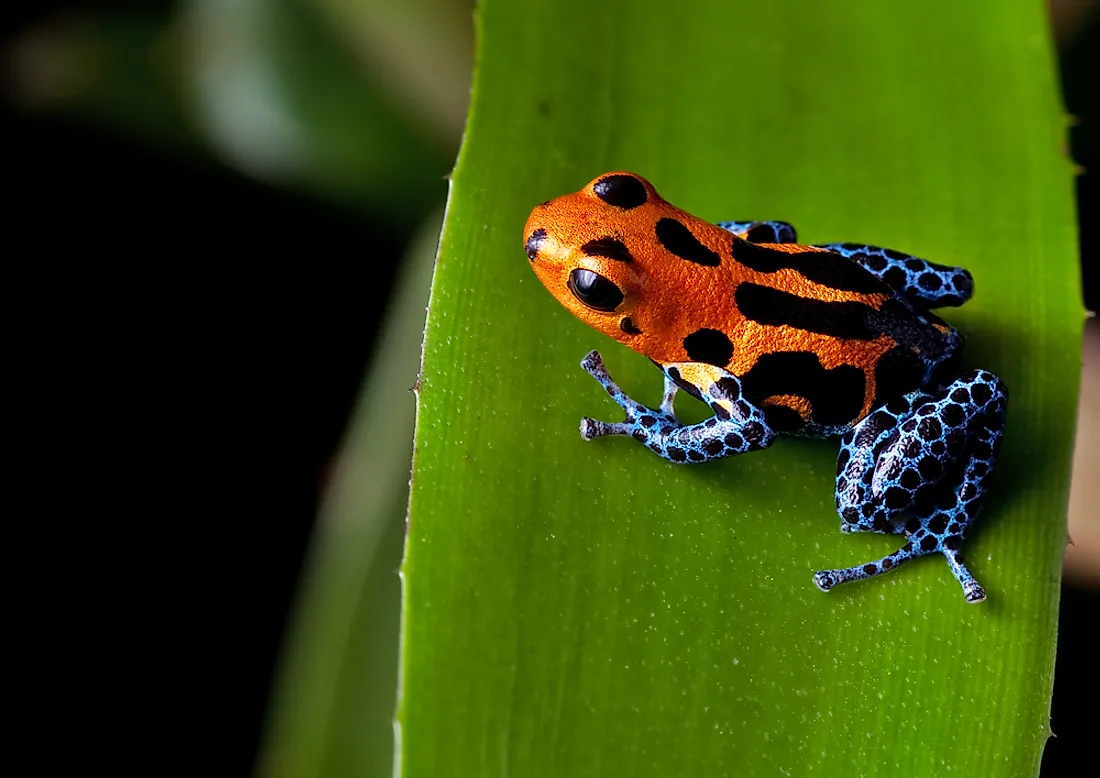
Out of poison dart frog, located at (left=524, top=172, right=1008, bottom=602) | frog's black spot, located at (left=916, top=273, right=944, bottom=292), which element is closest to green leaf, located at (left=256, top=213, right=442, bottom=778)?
poison dart frog, located at (left=524, top=172, right=1008, bottom=602)

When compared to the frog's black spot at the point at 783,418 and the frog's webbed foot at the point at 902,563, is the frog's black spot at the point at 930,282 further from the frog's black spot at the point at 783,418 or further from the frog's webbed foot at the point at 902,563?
the frog's webbed foot at the point at 902,563

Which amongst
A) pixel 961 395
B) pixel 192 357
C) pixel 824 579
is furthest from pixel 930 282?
pixel 192 357

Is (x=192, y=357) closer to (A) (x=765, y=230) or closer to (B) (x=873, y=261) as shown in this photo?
(A) (x=765, y=230)

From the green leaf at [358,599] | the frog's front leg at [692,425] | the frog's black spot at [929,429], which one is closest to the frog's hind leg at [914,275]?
the frog's black spot at [929,429]

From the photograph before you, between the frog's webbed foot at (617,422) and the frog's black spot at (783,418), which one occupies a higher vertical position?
the frog's black spot at (783,418)

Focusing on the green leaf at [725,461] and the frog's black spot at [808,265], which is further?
the frog's black spot at [808,265]

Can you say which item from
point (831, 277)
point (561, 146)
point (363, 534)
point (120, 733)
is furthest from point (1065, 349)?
point (120, 733)

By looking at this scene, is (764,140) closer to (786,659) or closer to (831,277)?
(831,277)

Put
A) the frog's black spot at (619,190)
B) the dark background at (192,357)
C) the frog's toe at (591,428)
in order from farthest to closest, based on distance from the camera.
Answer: the dark background at (192,357)
the frog's black spot at (619,190)
the frog's toe at (591,428)
